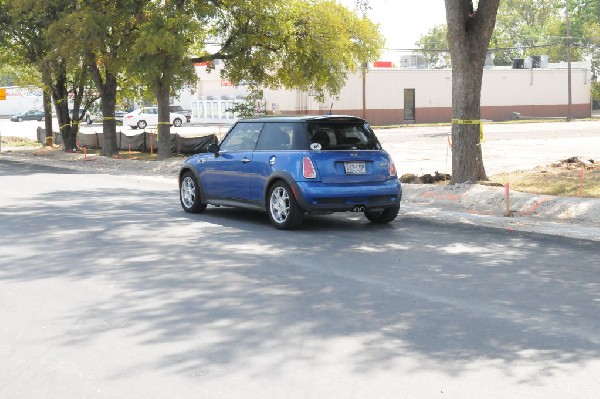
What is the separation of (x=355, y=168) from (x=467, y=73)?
596 centimetres

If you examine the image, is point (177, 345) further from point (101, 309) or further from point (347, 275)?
point (347, 275)

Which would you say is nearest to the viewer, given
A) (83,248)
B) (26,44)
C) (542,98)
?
(83,248)

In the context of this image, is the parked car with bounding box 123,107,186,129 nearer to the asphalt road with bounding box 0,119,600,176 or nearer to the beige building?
the beige building

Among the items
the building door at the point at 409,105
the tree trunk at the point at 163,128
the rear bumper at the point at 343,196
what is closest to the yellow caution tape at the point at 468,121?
the rear bumper at the point at 343,196

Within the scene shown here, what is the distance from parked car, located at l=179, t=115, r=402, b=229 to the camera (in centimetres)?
1259

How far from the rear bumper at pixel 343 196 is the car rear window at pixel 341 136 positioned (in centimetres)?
57

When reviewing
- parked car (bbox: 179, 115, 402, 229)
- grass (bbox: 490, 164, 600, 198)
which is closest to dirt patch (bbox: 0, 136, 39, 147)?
grass (bbox: 490, 164, 600, 198)

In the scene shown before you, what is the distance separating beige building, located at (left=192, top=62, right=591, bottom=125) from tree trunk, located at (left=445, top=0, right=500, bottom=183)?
146 feet

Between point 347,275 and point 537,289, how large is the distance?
75.2 inches

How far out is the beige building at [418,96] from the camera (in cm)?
6581

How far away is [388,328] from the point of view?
23.5 feet

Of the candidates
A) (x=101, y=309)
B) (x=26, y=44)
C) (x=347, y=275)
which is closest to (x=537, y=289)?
(x=347, y=275)

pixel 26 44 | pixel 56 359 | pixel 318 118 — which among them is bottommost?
pixel 56 359

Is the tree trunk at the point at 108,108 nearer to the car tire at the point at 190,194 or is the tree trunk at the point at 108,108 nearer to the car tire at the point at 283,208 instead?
the car tire at the point at 190,194
